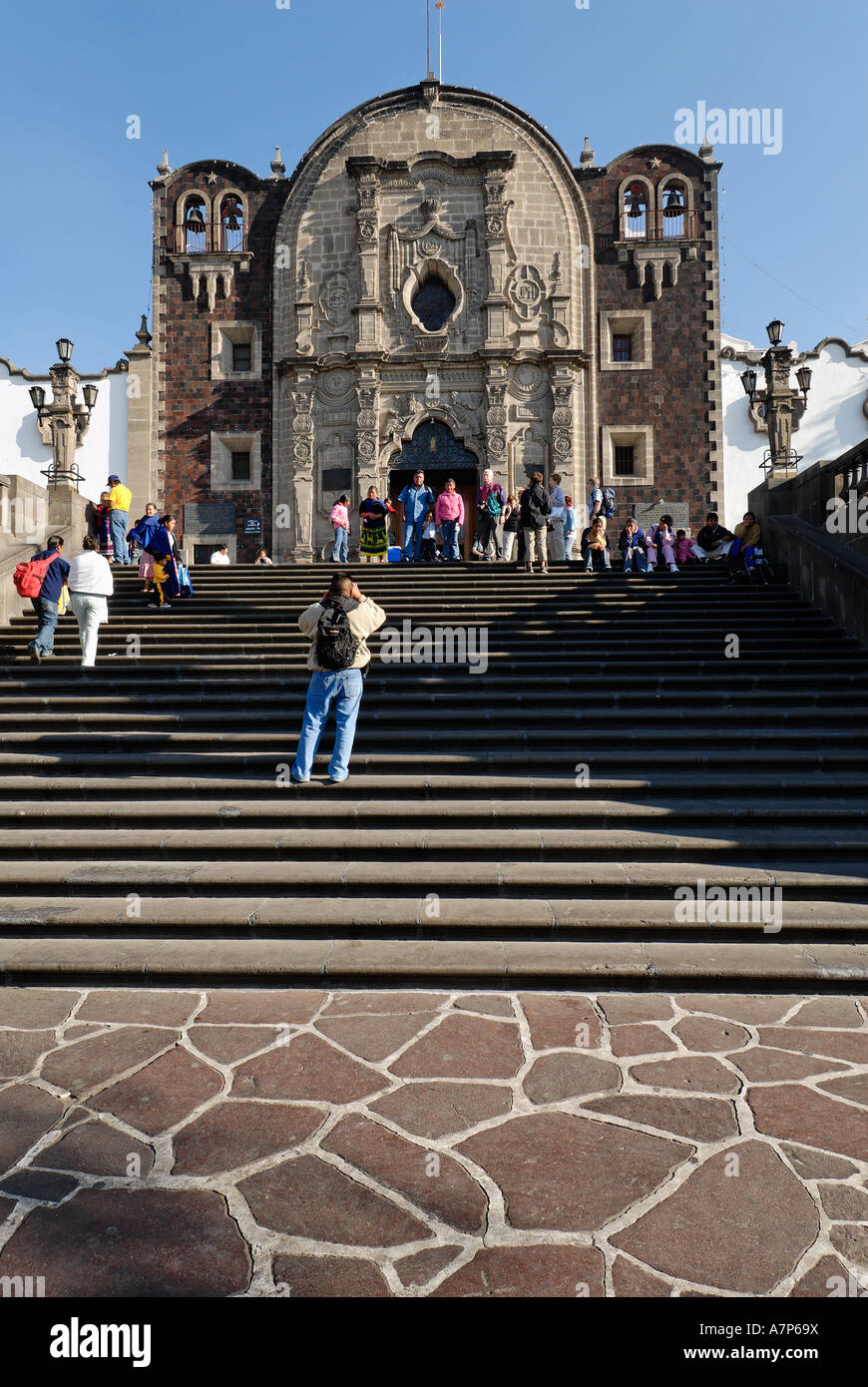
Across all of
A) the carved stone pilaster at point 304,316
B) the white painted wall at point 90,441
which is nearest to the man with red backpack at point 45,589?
the carved stone pilaster at point 304,316

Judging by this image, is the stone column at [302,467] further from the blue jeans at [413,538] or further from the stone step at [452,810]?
the stone step at [452,810]

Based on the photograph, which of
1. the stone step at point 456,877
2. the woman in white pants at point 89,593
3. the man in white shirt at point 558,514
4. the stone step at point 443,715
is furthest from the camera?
the man in white shirt at point 558,514

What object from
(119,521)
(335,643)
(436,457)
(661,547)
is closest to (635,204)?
(436,457)

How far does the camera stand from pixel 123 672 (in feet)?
32.4

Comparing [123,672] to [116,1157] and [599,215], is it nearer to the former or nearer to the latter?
[116,1157]

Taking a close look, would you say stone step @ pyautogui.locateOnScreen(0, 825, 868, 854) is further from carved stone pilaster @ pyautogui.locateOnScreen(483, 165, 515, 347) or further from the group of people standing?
carved stone pilaster @ pyautogui.locateOnScreen(483, 165, 515, 347)

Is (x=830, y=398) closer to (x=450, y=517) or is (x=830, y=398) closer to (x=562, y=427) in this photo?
(x=562, y=427)

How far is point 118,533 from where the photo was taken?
1480 cm

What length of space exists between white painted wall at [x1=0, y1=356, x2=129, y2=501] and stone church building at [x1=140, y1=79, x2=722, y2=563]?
1.99 meters

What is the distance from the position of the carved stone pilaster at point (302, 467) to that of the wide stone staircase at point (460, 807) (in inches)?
479

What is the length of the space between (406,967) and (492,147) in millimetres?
25153

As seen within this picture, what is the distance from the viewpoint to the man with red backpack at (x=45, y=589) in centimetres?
1033

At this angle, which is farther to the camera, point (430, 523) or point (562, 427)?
point (562, 427)

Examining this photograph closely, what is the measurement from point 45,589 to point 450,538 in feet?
25.3
